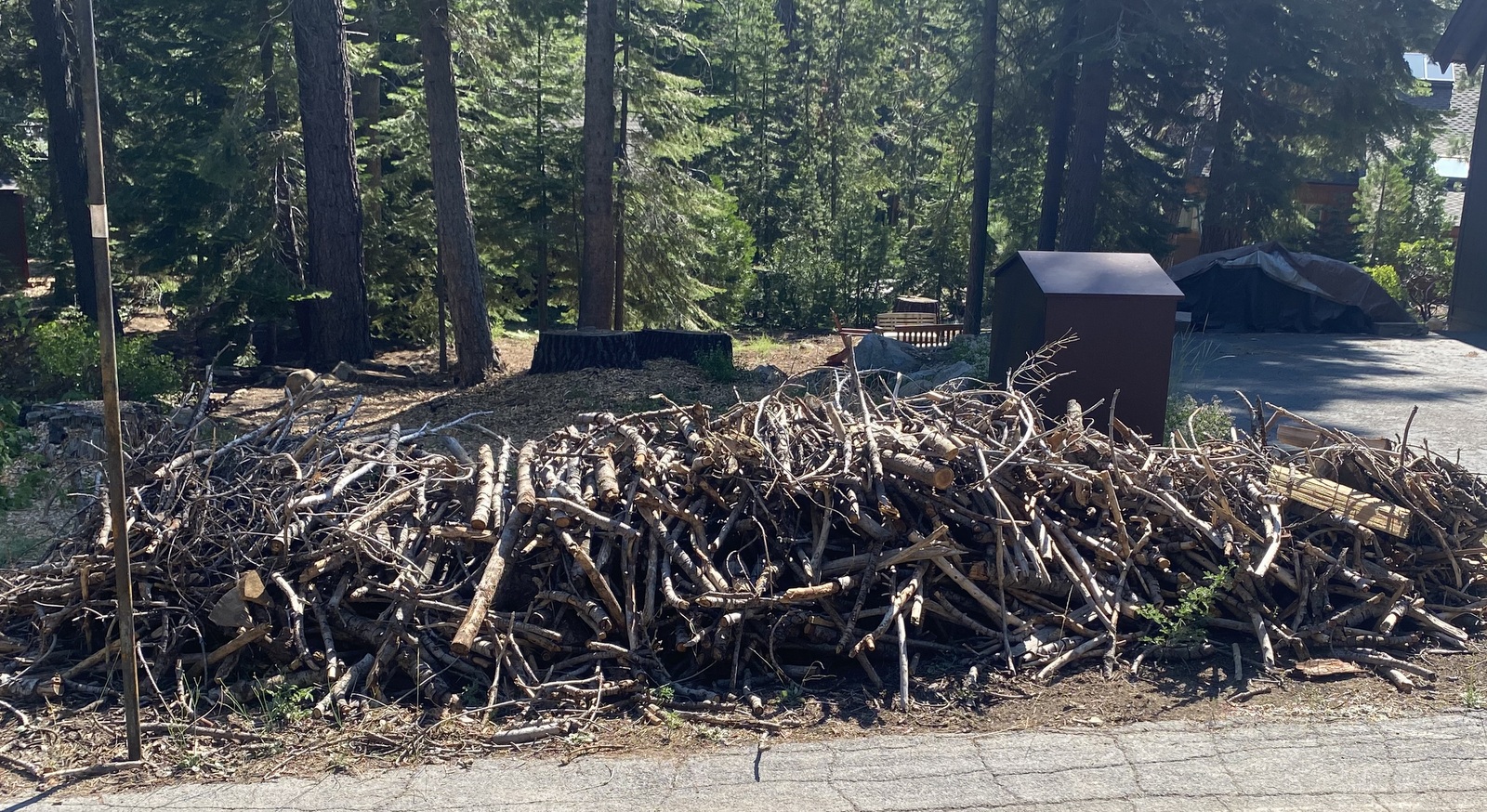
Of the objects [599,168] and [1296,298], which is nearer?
[599,168]

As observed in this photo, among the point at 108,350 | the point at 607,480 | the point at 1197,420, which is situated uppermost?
the point at 108,350

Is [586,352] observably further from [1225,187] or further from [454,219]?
[1225,187]

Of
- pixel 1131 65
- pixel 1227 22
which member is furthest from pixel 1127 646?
pixel 1227 22

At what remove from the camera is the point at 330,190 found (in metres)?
15.0

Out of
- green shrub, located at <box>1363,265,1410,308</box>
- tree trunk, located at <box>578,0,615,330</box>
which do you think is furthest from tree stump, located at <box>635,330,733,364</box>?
green shrub, located at <box>1363,265,1410,308</box>

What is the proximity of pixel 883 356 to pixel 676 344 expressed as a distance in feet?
8.73

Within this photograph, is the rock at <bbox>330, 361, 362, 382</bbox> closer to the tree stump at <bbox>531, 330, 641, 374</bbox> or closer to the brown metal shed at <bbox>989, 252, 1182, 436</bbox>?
the tree stump at <bbox>531, 330, 641, 374</bbox>

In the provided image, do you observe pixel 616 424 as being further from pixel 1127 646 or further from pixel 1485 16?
pixel 1485 16

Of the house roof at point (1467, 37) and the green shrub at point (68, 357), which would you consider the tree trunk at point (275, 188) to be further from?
the house roof at point (1467, 37)

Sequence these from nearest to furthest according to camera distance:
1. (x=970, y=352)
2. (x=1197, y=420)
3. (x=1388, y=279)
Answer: (x=1197, y=420) → (x=970, y=352) → (x=1388, y=279)

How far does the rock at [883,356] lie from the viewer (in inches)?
574

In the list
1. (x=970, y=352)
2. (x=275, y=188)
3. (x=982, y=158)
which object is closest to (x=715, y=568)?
(x=970, y=352)

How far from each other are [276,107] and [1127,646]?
49.1 ft

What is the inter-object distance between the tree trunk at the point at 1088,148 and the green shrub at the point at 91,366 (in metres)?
13.7
